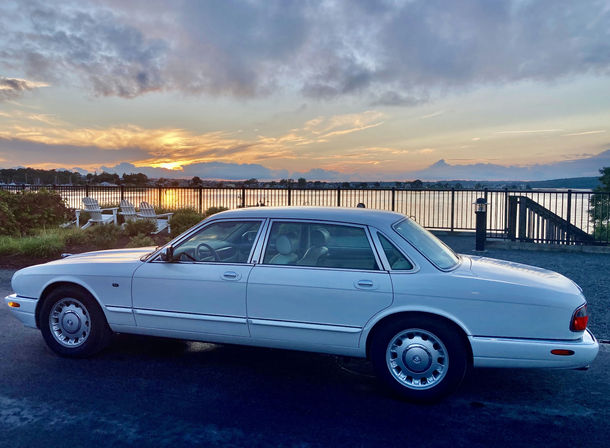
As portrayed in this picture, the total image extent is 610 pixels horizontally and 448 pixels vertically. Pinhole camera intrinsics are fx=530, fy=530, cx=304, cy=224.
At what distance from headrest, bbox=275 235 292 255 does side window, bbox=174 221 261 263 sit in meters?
0.25

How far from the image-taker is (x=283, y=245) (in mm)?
4930

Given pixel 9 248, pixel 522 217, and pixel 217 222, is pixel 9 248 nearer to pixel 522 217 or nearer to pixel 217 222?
pixel 217 222

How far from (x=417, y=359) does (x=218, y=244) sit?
226 cm

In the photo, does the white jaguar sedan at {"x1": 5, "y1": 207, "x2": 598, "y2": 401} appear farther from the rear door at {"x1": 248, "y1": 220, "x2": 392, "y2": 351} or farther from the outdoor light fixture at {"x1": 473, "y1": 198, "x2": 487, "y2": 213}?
the outdoor light fixture at {"x1": 473, "y1": 198, "x2": 487, "y2": 213}

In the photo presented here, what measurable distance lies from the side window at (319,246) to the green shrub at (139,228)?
1093 cm

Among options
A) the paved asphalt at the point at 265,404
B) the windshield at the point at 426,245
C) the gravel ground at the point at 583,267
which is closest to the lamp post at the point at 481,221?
the gravel ground at the point at 583,267

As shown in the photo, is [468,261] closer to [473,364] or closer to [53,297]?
[473,364]

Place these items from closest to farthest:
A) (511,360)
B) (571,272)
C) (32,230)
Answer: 1. (511,360)
2. (571,272)
3. (32,230)

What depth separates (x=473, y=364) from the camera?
431 cm

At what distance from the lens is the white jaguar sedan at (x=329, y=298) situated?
13.8 ft

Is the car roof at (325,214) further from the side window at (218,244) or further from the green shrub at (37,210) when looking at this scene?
the green shrub at (37,210)

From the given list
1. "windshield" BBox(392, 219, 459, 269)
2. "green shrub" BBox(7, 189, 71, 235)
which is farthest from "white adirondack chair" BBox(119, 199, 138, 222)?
→ "windshield" BBox(392, 219, 459, 269)

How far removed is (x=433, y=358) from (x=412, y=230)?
1228 mm

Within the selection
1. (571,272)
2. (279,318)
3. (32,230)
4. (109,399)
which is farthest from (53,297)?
(32,230)
